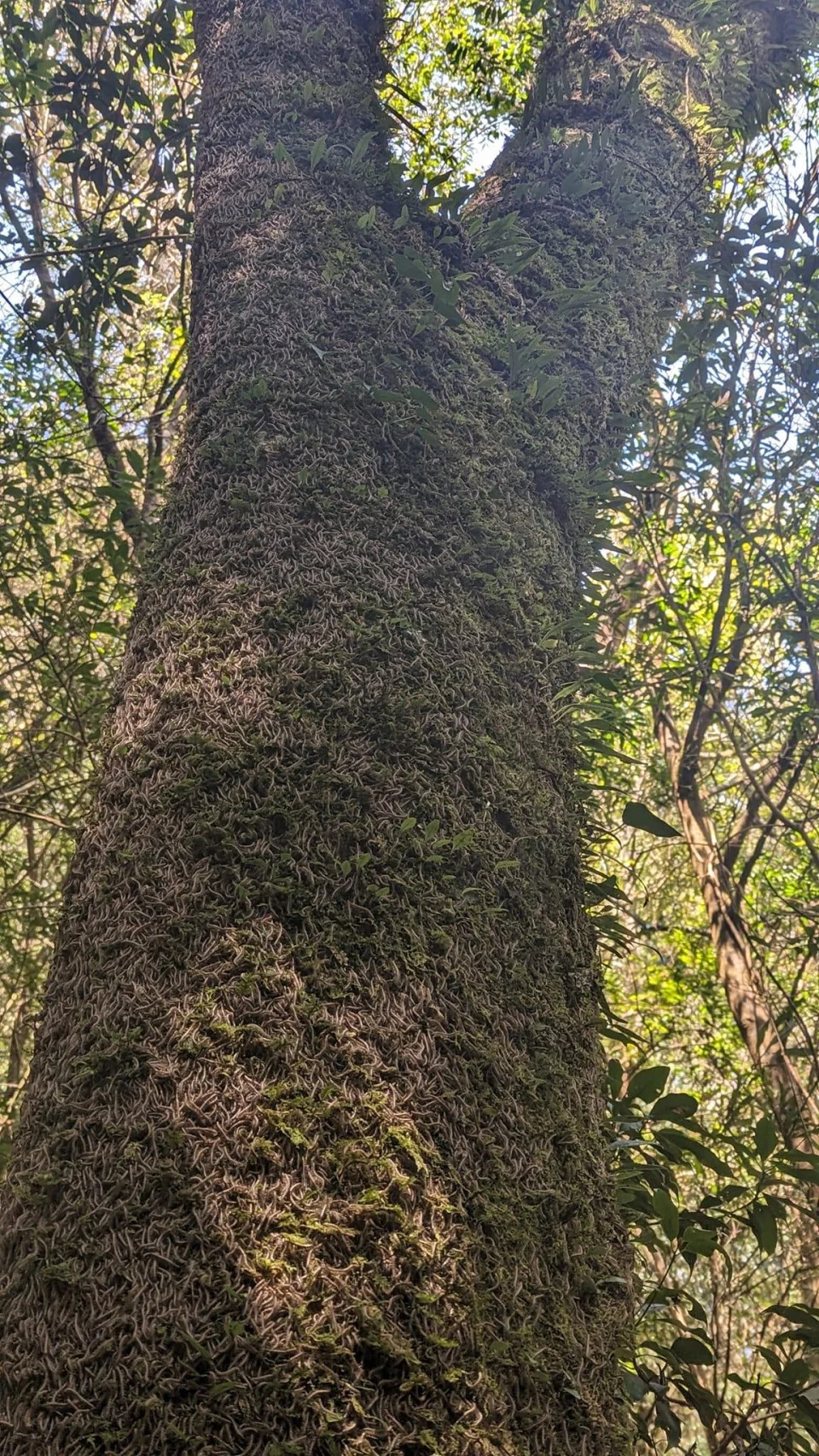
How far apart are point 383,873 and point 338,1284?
1.45ft

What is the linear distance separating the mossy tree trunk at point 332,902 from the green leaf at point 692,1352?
606mm

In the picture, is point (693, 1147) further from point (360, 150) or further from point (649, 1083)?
point (360, 150)

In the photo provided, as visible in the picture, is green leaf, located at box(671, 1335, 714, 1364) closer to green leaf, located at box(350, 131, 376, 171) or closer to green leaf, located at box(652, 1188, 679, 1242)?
green leaf, located at box(652, 1188, 679, 1242)

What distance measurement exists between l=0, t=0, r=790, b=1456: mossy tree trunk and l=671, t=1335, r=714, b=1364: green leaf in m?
0.61

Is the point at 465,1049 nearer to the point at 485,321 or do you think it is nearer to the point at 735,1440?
the point at 735,1440

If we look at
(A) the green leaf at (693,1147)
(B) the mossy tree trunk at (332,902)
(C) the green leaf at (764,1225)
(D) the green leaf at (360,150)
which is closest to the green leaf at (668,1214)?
(A) the green leaf at (693,1147)

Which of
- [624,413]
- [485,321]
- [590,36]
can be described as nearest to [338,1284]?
[485,321]

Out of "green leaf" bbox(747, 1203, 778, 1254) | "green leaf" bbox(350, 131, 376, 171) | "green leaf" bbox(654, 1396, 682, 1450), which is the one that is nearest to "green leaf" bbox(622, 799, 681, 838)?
"green leaf" bbox(747, 1203, 778, 1254)

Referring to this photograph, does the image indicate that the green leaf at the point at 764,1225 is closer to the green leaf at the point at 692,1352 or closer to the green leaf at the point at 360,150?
the green leaf at the point at 692,1352

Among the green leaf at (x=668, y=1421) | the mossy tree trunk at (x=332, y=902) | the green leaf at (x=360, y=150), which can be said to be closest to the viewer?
the mossy tree trunk at (x=332, y=902)

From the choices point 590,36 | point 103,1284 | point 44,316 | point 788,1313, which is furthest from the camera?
point 44,316

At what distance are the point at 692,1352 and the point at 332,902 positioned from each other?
118cm

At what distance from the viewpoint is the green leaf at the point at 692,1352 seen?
5.46 feet

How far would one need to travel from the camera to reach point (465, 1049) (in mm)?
1122
